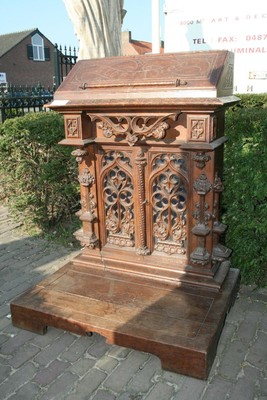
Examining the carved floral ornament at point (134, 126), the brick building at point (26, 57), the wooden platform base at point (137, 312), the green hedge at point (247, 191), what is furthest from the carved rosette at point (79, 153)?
the brick building at point (26, 57)

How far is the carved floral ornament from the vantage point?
2.67 m

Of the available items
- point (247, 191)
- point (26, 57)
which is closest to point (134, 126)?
point (247, 191)

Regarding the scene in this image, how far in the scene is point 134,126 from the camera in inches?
109

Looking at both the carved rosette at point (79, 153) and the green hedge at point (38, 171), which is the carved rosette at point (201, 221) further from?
the green hedge at point (38, 171)

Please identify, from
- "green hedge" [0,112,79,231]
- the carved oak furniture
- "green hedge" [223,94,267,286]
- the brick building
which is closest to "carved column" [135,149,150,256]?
the carved oak furniture

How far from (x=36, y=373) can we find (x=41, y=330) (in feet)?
1.32

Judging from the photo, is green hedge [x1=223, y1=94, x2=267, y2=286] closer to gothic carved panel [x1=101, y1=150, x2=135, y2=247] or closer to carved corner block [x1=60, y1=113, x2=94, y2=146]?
gothic carved panel [x1=101, y1=150, x2=135, y2=247]

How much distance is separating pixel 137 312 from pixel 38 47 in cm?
3986

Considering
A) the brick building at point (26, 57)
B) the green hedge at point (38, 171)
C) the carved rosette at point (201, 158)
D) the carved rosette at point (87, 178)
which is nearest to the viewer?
the carved rosette at point (201, 158)

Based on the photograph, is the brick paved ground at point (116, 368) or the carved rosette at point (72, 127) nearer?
the brick paved ground at point (116, 368)

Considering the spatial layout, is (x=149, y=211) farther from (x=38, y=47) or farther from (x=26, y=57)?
(x=38, y=47)

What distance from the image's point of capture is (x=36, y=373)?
8.18 ft

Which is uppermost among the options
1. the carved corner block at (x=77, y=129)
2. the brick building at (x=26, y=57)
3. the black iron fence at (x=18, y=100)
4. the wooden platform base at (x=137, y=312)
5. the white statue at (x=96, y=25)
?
the brick building at (x=26, y=57)

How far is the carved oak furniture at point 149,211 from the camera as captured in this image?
98.3 inches
